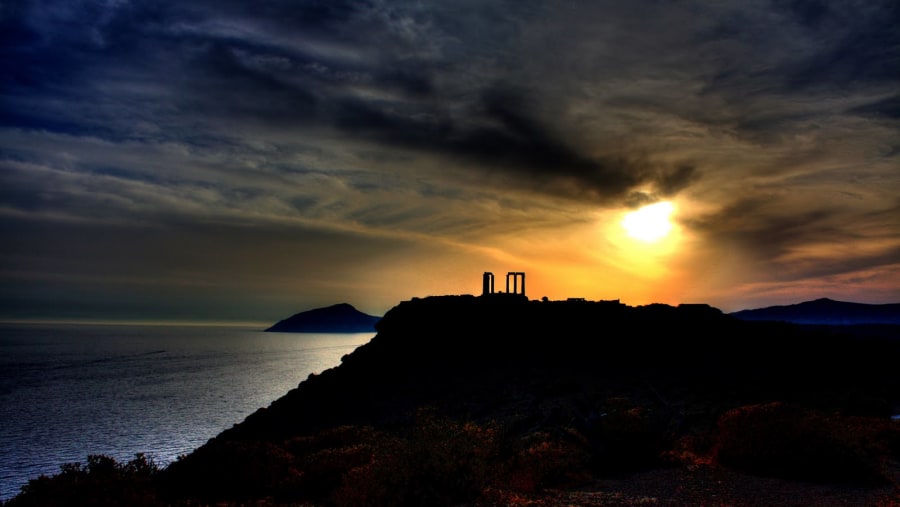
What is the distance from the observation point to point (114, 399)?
3120 inches

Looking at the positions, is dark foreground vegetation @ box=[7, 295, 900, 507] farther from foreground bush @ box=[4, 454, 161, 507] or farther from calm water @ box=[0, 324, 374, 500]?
calm water @ box=[0, 324, 374, 500]

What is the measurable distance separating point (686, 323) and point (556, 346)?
1014 cm

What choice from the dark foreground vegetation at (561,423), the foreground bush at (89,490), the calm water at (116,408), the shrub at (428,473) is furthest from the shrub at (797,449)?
the calm water at (116,408)

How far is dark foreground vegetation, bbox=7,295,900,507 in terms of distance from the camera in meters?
10.1

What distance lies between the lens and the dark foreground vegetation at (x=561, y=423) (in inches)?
398

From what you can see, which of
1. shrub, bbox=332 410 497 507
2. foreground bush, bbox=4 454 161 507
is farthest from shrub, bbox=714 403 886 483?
foreground bush, bbox=4 454 161 507

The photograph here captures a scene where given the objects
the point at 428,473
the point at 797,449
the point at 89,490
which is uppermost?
the point at 797,449

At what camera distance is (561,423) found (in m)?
18.4

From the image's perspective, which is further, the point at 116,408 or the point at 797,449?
the point at 116,408

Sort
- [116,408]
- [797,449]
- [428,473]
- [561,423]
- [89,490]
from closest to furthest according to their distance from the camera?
[89,490] → [428,473] → [797,449] → [561,423] → [116,408]

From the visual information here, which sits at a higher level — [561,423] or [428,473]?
[428,473]

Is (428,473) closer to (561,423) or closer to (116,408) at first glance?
(561,423)

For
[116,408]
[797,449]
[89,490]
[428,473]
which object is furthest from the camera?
[116,408]

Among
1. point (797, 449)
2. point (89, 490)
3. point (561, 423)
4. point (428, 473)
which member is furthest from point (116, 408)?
point (797, 449)
